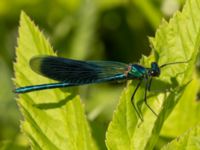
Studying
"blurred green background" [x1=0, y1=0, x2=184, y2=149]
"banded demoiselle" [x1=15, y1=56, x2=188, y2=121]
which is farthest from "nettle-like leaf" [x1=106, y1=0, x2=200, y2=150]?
→ "blurred green background" [x1=0, y1=0, x2=184, y2=149]

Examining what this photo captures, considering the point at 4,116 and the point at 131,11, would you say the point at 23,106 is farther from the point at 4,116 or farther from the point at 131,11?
the point at 131,11

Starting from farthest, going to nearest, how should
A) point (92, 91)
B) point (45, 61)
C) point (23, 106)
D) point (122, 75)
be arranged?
point (92, 91) < point (122, 75) < point (45, 61) < point (23, 106)

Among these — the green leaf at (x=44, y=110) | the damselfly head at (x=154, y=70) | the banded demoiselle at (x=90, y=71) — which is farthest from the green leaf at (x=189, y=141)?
the banded demoiselle at (x=90, y=71)

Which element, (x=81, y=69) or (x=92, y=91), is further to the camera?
(x=92, y=91)

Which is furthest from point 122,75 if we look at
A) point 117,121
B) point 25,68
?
point 117,121

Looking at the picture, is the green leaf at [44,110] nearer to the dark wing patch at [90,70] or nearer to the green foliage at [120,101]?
the green foliage at [120,101]
